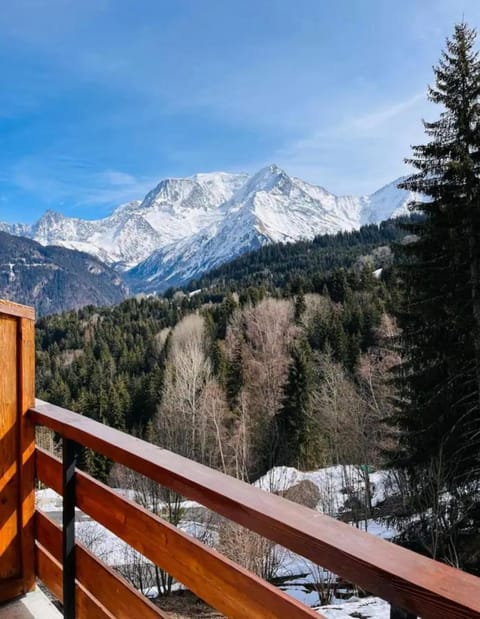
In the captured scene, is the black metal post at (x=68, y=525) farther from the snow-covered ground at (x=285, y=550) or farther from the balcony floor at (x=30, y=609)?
the snow-covered ground at (x=285, y=550)

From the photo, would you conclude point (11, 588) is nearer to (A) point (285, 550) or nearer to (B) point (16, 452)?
(B) point (16, 452)

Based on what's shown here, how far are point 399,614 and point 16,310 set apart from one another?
1.78 meters

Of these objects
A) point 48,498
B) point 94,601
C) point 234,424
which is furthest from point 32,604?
point 234,424

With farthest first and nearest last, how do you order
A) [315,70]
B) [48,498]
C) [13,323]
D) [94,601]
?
[48,498] → [315,70] → [13,323] → [94,601]

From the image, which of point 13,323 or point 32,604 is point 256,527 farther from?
point 32,604

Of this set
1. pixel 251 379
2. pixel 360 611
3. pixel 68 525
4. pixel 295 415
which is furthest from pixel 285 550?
pixel 251 379

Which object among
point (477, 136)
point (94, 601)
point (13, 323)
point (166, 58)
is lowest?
point (94, 601)

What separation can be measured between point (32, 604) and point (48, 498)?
79.7ft

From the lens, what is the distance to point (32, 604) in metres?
2.05

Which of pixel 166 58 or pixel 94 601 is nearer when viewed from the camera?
pixel 94 601

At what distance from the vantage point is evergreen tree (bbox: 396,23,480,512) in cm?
912

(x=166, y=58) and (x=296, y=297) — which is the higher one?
(x=166, y=58)

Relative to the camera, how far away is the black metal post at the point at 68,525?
5.62 feet

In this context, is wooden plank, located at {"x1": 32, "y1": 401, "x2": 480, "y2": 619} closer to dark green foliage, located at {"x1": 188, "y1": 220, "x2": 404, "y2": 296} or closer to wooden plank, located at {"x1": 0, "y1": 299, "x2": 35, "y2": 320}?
wooden plank, located at {"x1": 0, "y1": 299, "x2": 35, "y2": 320}
